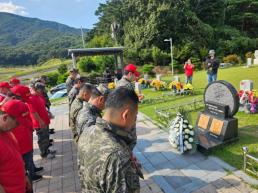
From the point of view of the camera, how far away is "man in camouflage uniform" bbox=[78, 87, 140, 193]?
1573mm

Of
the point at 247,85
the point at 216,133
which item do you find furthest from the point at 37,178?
the point at 247,85

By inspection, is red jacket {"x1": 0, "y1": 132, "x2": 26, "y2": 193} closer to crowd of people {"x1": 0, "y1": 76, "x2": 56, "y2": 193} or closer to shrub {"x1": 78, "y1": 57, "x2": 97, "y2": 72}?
crowd of people {"x1": 0, "y1": 76, "x2": 56, "y2": 193}

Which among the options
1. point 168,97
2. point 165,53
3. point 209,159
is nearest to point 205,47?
point 165,53

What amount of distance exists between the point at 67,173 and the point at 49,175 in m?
0.38

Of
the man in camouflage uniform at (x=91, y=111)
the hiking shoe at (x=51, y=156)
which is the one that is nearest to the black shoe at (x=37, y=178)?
the hiking shoe at (x=51, y=156)

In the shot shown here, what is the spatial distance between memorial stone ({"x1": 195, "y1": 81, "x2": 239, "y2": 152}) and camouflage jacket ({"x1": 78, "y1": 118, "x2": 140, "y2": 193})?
13.1 ft

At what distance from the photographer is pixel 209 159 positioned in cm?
502

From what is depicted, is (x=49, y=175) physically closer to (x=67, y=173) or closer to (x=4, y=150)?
(x=67, y=173)

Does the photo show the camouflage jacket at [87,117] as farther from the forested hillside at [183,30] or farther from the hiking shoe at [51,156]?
the forested hillside at [183,30]

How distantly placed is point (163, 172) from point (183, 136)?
0.97m

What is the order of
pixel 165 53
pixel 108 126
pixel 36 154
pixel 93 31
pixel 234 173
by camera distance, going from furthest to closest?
pixel 93 31 → pixel 165 53 → pixel 36 154 → pixel 234 173 → pixel 108 126

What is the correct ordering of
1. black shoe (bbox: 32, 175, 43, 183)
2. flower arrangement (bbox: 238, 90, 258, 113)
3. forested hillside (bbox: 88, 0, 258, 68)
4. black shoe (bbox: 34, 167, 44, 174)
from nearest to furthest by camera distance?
black shoe (bbox: 32, 175, 43, 183)
black shoe (bbox: 34, 167, 44, 174)
flower arrangement (bbox: 238, 90, 258, 113)
forested hillside (bbox: 88, 0, 258, 68)

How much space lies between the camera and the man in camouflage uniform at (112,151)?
157 centimetres

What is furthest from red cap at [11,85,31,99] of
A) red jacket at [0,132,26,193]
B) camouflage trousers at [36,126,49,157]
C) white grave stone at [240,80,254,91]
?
white grave stone at [240,80,254,91]
